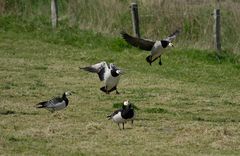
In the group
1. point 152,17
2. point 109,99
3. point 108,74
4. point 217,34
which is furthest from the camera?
point 152,17

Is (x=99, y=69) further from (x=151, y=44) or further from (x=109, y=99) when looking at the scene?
(x=151, y=44)

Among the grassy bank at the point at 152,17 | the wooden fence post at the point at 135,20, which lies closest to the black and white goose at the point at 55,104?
the grassy bank at the point at 152,17

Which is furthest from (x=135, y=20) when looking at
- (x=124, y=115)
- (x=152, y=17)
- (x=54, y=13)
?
(x=124, y=115)

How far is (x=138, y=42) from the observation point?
13516 mm

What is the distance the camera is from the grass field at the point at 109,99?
9914mm

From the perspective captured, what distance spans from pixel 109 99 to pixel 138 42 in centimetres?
116

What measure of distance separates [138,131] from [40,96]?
11.3 feet

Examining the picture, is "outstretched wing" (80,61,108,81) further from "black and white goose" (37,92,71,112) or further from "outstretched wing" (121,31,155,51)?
"black and white goose" (37,92,71,112)

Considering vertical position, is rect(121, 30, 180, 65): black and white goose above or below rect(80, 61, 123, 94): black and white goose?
above

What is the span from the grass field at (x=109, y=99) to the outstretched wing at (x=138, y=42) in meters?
0.95

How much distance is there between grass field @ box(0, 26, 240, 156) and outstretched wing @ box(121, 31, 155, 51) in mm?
950

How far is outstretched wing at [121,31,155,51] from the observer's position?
13328 mm

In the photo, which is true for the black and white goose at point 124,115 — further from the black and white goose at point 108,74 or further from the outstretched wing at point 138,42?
the outstretched wing at point 138,42

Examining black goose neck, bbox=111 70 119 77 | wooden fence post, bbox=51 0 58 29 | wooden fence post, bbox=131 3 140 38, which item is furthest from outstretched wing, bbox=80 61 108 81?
wooden fence post, bbox=51 0 58 29
